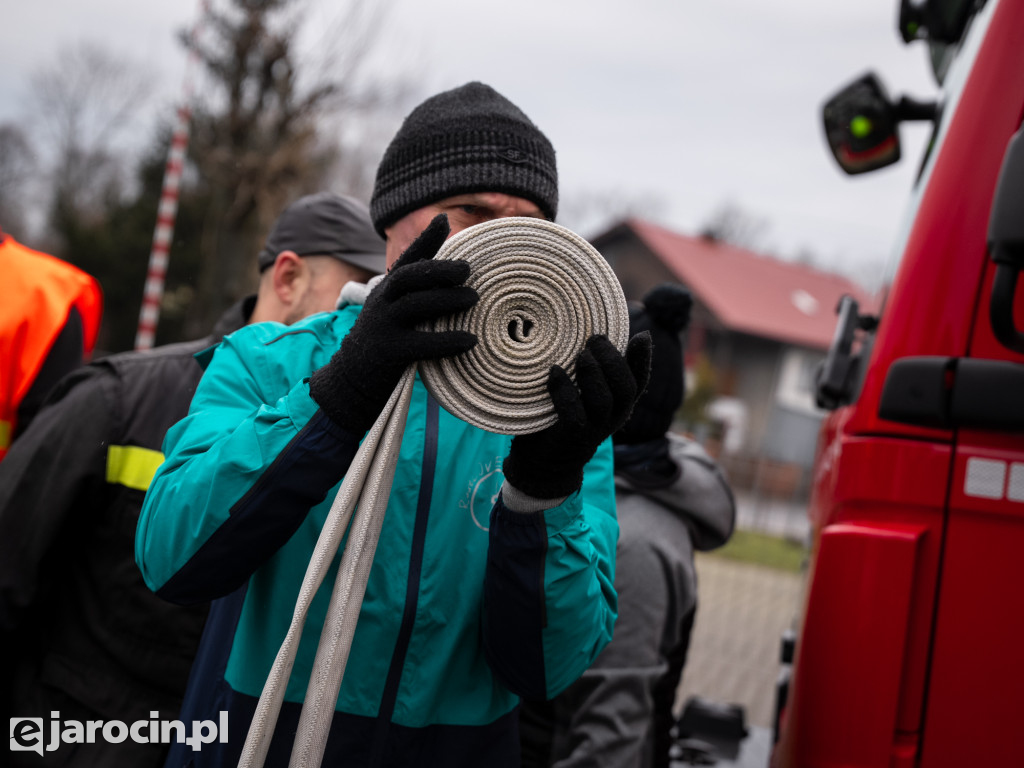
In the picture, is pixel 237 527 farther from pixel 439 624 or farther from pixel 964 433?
pixel 964 433

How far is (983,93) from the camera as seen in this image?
185 cm

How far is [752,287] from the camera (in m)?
32.8

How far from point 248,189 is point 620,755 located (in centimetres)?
956

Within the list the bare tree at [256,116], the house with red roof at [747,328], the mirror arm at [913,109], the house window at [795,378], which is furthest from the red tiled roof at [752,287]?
the mirror arm at [913,109]

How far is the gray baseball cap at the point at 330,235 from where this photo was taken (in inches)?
95.9

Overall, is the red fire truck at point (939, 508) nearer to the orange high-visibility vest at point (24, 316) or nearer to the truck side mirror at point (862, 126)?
the truck side mirror at point (862, 126)

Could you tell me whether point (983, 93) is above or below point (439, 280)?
above

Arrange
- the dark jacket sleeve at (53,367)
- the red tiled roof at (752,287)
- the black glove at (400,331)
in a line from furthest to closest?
the red tiled roof at (752,287)
the dark jacket sleeve at (53,367)
the black glove at (400,331)

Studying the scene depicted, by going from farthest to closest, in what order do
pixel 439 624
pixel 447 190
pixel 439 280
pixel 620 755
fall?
pixel 620 755
pixel 447 190
pixel 439 624
pixel 439 280

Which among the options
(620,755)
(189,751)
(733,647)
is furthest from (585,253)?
(733,647)

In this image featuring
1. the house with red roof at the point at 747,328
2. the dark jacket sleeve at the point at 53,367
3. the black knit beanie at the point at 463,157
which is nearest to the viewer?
the black knit beanie at the point at 463,157

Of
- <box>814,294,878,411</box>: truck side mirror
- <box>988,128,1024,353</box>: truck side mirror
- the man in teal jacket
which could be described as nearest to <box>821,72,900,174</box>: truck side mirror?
<box>814,294,878,411</box>: truck side mirror

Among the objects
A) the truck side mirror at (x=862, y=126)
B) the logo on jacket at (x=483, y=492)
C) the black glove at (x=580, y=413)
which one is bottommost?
the logo on jacket at (x=483, y=492)

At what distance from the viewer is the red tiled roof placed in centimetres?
3083
